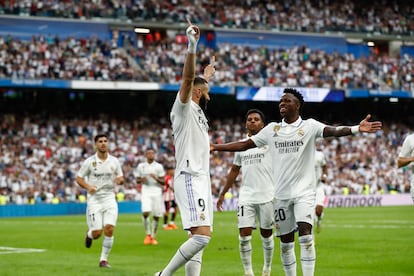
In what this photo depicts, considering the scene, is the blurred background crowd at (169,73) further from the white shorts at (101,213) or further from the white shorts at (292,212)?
the white shorts at (292,212)

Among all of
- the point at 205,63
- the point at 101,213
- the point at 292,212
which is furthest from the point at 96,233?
the point at 205,63

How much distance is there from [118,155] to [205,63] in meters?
10.9

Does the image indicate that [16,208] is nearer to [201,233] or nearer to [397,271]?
[397,271]

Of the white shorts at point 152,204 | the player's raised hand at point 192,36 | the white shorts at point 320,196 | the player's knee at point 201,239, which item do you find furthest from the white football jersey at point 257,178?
the white shorts at point 152,204

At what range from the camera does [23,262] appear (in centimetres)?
1884

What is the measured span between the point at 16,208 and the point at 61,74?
378 inches

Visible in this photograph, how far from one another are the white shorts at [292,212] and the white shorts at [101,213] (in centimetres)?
663

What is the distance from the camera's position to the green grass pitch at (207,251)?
1673 cm

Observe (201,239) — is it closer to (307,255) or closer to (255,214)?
(307,255)

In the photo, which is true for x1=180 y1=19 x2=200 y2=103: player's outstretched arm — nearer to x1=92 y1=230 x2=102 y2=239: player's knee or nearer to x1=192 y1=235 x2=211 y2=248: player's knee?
x1=192 y1=235 x2=211 y2=248: player's knee

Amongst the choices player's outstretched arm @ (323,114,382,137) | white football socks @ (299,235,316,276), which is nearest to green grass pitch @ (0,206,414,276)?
white football socks @ (299,235,316,276)

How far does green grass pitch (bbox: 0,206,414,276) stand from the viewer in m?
16.7

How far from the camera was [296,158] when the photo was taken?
39.2ft

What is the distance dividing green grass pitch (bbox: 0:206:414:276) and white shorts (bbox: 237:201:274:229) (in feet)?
4.59
